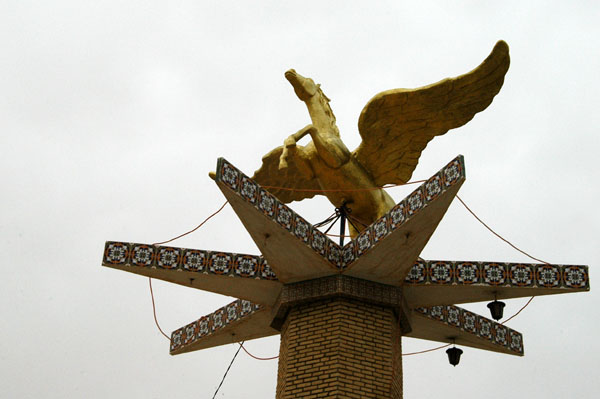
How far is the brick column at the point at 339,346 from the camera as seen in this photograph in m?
13.6

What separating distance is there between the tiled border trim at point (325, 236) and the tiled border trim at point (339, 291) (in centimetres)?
28

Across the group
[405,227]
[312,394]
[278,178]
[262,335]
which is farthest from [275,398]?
[278,178]

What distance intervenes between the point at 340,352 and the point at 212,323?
10.4ft

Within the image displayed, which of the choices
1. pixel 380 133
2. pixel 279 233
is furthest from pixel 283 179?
pixel 279 233

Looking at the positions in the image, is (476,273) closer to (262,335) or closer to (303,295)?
(303,295)

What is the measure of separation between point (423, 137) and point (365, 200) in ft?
4.63

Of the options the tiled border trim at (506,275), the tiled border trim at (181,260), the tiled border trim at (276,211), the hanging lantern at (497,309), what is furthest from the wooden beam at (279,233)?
the hanging lantern at (497,309)

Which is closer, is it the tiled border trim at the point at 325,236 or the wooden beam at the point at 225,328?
the tiled border trim at the point at 325,236

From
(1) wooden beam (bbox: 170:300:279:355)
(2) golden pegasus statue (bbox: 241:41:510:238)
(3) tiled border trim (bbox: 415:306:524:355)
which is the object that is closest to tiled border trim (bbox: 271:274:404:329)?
(1) wooden beam (bbox: 170:300:279:355)

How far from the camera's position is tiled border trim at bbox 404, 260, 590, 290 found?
14.2m

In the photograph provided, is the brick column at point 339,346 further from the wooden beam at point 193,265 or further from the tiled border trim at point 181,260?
the tiled border trim at point 181,260

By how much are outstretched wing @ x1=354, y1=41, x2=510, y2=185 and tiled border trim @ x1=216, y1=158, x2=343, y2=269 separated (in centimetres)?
194

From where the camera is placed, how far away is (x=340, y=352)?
44.9ft

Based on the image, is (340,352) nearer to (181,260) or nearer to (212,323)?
(181,260)
